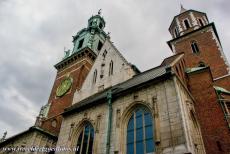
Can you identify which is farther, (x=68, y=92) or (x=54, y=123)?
(x=68, y=92)

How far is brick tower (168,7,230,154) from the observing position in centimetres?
1405

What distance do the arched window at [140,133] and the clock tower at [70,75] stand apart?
11.3 metres

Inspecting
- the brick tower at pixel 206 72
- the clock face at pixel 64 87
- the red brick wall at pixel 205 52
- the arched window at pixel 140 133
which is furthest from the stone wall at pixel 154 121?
the red brick wall at pixel 205 52

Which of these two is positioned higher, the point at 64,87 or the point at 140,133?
the point at 64,87

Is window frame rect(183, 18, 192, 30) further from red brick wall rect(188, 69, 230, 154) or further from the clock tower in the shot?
red brick wall rect(188, 69, 230, 154)

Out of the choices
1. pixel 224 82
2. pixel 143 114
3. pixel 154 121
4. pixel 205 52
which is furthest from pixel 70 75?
pixel 154 121

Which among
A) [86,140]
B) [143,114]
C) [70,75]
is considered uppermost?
[70,75]

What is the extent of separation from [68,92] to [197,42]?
1820cm

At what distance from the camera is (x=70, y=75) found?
30062 mm

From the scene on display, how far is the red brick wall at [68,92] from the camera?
25.7 m

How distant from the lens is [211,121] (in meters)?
14.6

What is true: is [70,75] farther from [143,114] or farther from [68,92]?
[143,114]

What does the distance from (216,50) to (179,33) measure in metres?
6.57

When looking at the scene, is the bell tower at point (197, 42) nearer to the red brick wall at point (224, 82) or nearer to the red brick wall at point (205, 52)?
the red brick wall at point (205, 52)
